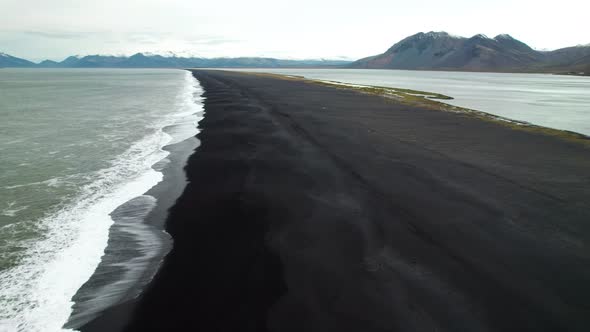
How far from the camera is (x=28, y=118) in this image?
1524 inches

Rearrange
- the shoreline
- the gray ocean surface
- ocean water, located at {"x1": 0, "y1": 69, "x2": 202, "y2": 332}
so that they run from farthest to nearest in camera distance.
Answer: ocean water, located at {"x1": 0, "y1": 69, "x2": 202, "y2": 332}, the gray ocean surface, the shoreline

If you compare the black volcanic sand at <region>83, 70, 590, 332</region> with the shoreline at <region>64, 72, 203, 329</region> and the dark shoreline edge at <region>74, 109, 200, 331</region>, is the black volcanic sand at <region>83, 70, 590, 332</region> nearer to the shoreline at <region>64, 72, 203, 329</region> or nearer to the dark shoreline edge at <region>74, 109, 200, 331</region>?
the dark shoreline edge at <region>74, 109, 200, 331</region>

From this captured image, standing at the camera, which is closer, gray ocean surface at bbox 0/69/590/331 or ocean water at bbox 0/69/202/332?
gray ocean surface at bbox 0/69/590/331

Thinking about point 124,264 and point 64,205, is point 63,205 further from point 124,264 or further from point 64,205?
point 124,264

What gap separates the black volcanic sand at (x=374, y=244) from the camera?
7.91 metres

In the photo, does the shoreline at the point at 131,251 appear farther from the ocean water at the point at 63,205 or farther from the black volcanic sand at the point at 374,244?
the black volcanic sand at the point at 374,244

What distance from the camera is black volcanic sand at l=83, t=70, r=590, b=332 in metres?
7.91

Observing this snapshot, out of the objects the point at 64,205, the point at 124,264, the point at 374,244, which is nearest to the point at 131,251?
the point at 124,264

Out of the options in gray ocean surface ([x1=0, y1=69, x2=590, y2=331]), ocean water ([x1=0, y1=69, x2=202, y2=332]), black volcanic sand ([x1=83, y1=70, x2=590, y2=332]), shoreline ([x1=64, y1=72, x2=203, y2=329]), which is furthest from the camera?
ocean water ([x1=0, y1=69, x2=202, y2=332])

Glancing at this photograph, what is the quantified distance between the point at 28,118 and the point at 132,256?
38.4 metres

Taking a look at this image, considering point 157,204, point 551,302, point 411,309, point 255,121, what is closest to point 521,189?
point 551,302

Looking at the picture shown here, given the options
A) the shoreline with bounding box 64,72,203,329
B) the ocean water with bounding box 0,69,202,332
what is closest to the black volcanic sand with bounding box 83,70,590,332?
the shoreline with bounding box 64,72,203,329

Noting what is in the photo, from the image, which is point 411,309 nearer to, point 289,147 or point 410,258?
point 410,258

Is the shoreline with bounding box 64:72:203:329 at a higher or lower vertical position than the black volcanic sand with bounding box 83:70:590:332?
lower
